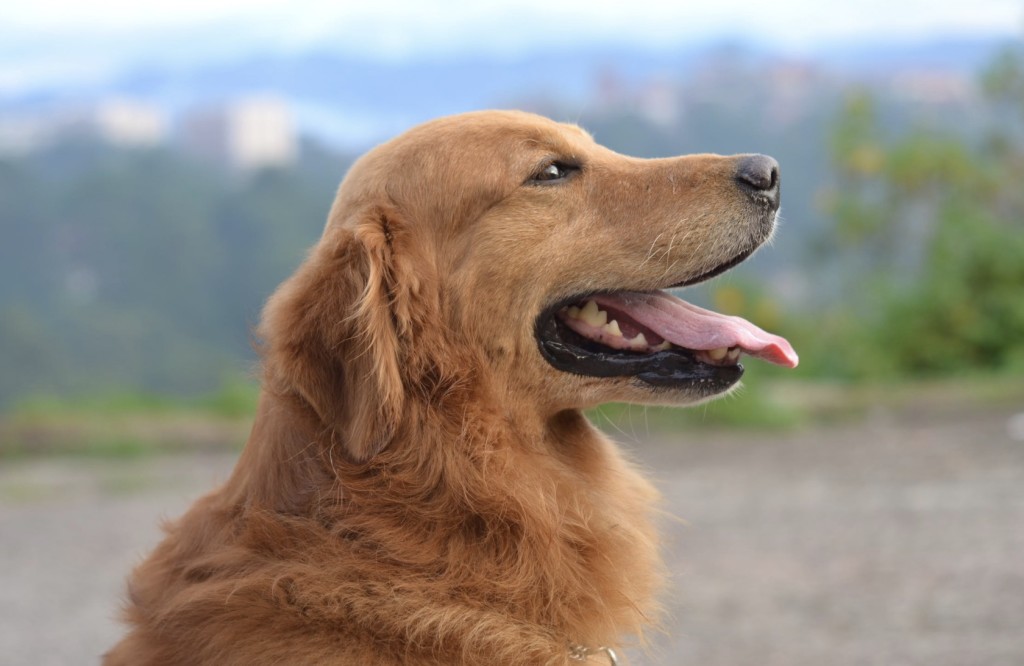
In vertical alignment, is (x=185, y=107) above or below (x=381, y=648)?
above

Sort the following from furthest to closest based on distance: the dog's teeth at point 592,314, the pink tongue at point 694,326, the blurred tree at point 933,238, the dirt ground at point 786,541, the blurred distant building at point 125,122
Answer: the blurred distant building at point 125,122, the blurred tree at point 933,238, the dirt ground at point 786,541, the dog's teeth at point 592,314, the pink tongue at point 694,326

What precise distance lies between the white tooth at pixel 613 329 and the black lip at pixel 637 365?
5cm

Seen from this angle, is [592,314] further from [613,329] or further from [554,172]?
[554,172]

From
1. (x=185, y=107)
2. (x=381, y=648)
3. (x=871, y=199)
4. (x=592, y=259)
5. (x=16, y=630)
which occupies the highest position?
(x=185, y=107)

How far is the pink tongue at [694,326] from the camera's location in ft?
10.2

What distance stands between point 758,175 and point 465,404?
42.3 inches

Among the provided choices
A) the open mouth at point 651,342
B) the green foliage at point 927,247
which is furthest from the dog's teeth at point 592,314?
the green foliage at point 927,247

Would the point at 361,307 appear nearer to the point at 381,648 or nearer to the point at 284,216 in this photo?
the point at 381,648

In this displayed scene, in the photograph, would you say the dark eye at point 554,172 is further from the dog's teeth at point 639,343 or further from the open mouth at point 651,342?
the dog's teeth at point 639,343

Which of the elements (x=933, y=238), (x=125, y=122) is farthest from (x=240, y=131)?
(x=933, y=238)

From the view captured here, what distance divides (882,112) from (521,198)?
1729cm

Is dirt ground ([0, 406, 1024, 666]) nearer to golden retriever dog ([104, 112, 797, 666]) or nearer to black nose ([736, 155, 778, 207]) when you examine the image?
golden retriever dog ([104, 112, 797, 666])

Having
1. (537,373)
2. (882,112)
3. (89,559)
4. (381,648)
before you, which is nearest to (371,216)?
(537,373)

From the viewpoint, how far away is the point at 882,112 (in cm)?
1889
